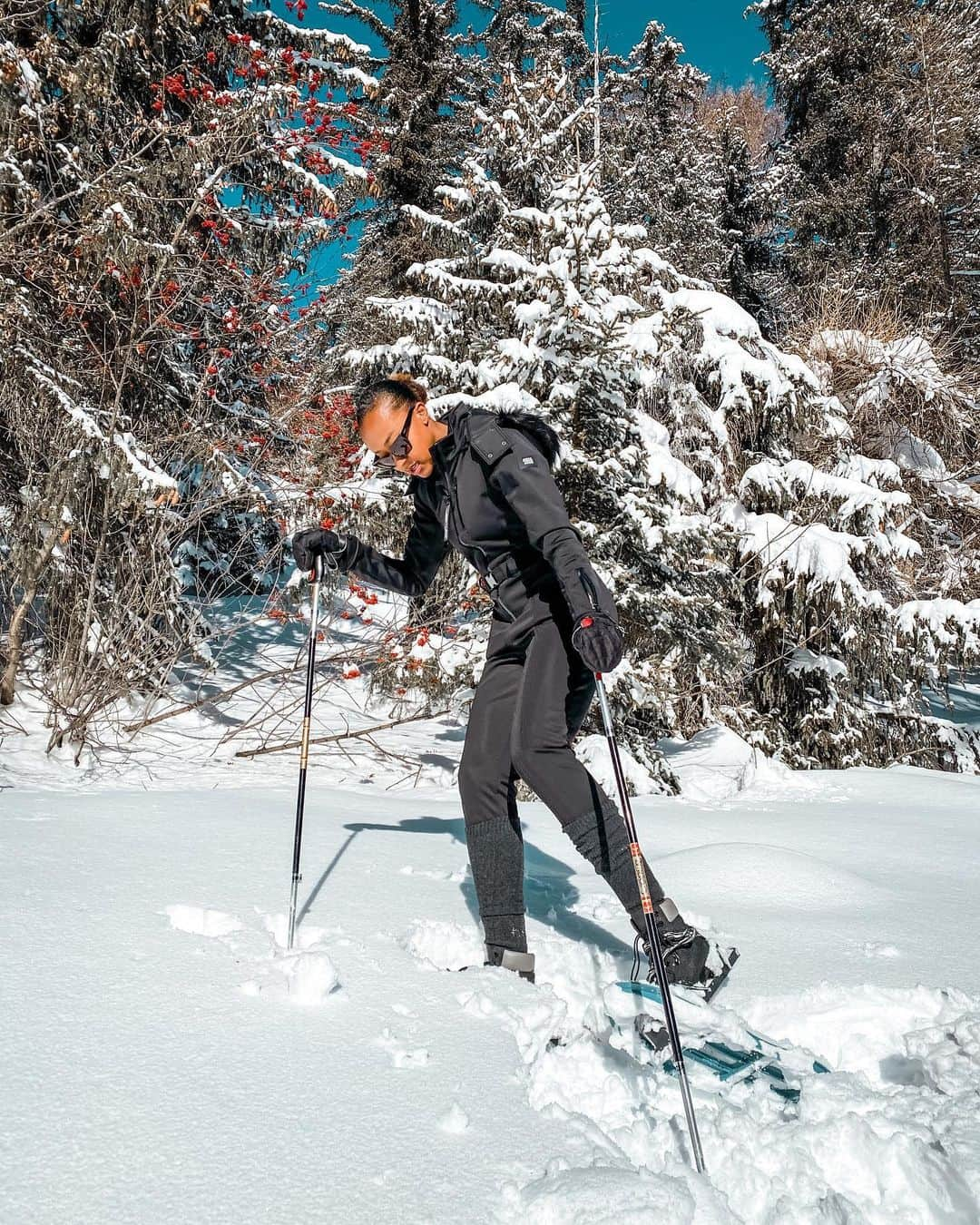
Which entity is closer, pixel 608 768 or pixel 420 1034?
pixel 420 1034

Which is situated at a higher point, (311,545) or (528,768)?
(311,545)

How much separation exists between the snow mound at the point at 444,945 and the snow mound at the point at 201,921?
487 mm

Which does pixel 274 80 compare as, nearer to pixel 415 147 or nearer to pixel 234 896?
pixel 415 147

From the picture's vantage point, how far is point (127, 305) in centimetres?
630

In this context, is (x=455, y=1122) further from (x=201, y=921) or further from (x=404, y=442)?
(x=404, y=442)

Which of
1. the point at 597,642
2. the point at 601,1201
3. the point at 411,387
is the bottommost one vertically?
the point at 601,1201

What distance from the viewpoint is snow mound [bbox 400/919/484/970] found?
2.26m

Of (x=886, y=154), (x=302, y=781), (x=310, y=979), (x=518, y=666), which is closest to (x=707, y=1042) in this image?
(x=310, y=979)

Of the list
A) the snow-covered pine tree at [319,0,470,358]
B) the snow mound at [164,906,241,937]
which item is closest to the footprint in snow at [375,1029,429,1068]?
the snow mound at [164,906,241,937]

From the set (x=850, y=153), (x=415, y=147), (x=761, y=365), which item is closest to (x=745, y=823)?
(x=761, y=365)

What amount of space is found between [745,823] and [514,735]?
2.60m

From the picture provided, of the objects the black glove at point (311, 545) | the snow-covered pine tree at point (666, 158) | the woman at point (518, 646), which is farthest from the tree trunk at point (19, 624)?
the snow-covered pine tree at point (666, 158)

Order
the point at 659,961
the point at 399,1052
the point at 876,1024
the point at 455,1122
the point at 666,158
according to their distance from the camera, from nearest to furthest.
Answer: the point at 455,1122, the point at 399,1052, the point at 659,961, the point at 876,1024, the point at 666,158

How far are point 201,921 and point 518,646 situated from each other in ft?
3.89
